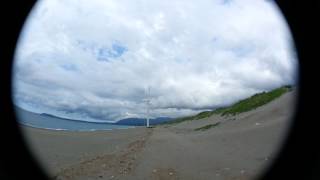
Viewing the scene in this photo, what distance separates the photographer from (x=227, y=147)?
20281 millimetres

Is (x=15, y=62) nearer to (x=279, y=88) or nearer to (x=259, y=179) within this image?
(x=259, y=179)

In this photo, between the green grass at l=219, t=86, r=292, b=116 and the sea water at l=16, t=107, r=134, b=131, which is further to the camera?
the green grass at l=219, t=86, r=292, b=116

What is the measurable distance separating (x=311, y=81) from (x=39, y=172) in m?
3.52

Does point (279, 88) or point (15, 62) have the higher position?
point (279, 88)

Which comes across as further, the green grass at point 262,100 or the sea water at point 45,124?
the green grass at point 262,100

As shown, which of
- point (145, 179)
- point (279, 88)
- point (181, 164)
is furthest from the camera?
point (279, 88)

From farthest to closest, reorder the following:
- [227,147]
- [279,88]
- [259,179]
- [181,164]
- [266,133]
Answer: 1. [279,88]
2. [266,133]
3. [227,147]
4. [181,164]
5. [259,179]

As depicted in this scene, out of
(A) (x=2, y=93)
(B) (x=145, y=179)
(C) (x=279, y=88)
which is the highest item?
A: (C) (x=279, y=88)

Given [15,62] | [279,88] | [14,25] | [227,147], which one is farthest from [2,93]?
[279,88]

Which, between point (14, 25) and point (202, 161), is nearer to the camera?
point (14, 25)

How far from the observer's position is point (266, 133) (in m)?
23.3

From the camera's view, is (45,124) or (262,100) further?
(45,124)

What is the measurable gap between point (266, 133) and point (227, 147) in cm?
373

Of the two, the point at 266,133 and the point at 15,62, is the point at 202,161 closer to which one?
the point at 266,133
